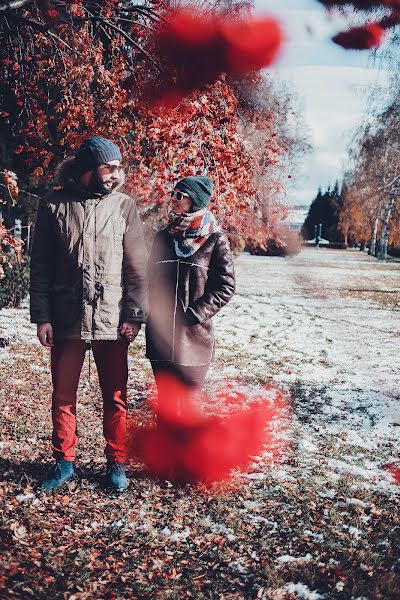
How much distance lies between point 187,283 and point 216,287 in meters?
0.18

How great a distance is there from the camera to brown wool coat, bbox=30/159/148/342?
9.89 feet

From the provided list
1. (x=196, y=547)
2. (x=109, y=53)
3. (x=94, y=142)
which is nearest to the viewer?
(x=196, y=547)

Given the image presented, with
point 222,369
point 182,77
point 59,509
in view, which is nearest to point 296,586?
point 59,509

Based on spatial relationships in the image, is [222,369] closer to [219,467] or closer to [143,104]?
[219,467]

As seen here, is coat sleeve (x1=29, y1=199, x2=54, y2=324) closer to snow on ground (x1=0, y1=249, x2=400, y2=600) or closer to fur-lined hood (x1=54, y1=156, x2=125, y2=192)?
fur-lined hood (x1=54, y1=156, x2=125, y2=192)

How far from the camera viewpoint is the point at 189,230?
3.28 m

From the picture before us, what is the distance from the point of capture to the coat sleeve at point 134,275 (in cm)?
311

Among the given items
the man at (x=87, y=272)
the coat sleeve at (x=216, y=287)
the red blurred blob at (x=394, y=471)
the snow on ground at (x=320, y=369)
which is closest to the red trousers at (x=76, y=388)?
the man at (x=87, y=272)

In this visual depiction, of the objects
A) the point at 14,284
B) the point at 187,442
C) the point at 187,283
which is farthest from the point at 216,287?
the point at 14,284

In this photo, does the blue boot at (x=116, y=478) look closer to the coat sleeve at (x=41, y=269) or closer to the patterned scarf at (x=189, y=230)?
the coat sleeve at (x=41, y=269)

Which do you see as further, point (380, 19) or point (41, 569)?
point (380, 19)

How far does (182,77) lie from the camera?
7043mm

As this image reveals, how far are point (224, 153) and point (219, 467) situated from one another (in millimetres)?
4441

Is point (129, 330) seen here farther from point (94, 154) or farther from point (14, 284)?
point (14, 284)
